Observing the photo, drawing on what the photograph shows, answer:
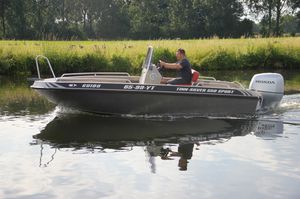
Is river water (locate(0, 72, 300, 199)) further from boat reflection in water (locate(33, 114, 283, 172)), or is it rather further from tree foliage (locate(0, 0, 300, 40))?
tree foliage (locate(0, 0, 300, 40))

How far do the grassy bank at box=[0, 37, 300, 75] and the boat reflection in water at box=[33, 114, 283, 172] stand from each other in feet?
33.1

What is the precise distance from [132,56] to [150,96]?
12.7 m

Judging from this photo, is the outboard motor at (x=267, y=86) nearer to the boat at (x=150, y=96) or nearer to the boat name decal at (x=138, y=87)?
the boat at (x=150, y=96)

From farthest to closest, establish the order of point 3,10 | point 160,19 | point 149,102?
1. point 160,19
2. point 3,10
3. point 149,102

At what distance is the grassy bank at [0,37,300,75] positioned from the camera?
2177cm

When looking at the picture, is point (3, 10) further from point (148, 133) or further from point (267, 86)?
point (148, 133)

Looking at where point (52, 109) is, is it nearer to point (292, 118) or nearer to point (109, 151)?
point (109, 151)

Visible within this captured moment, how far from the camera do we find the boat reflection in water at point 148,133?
9.10m

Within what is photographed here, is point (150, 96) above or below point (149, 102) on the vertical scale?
above

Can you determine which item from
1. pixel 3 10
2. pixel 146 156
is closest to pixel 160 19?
pixel 3 10

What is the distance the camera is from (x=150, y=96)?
1138 centimetres

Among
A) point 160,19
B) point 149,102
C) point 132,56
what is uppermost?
point 160,19

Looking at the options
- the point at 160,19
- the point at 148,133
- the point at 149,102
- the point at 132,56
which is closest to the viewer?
the point at 148,133

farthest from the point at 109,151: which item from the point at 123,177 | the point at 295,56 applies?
the point at 295,56
